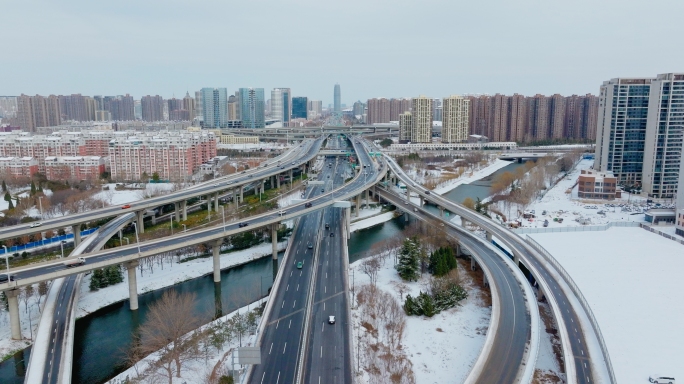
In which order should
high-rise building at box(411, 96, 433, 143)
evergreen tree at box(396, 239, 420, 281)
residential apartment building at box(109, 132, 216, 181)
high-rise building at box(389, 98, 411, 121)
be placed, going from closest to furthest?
evergreen tree at box(396, 239, 420, 281), residential apartment building at box(109, 132, 216, 181), high-rise building at box(411, 96, 433, 143), high-rise building at box(389, 98, 411, 121)

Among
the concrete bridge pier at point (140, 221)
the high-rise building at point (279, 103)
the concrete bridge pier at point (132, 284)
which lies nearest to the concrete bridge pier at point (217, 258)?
the concrete bridge pier at point (132, 284)

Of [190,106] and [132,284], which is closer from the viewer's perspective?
[132,284]

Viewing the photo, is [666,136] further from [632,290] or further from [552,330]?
[552,330]

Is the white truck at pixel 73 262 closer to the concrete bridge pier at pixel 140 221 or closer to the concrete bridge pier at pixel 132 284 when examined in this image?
the concrete bridge pier at pixel 132 284

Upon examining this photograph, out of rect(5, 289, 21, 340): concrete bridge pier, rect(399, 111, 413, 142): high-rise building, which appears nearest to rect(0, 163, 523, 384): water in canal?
rect(5, 289, 21, 340): concrete bridge pier

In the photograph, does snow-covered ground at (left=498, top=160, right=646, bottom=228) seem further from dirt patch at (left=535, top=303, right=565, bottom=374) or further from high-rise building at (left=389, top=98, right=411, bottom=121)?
high-rise building at (left=389, top=98, right=411, bottom=121)

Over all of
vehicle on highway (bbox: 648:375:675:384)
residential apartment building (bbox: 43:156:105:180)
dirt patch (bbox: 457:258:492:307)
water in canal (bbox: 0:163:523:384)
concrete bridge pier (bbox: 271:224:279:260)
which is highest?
residential apartment building (bbox: 43:156:105:180)

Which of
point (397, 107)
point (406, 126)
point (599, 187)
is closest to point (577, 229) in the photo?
point (599, 187)
